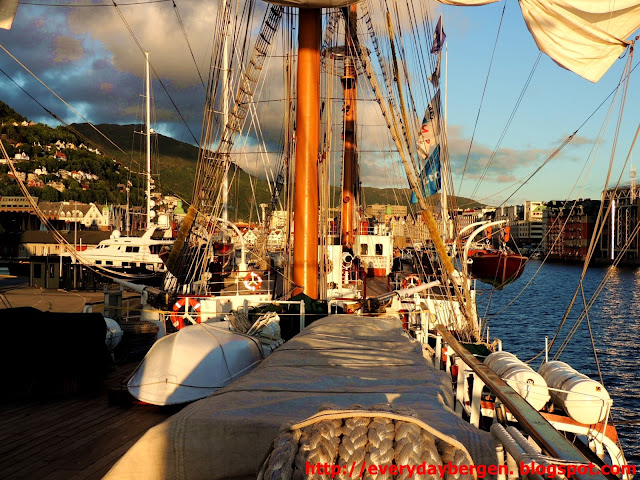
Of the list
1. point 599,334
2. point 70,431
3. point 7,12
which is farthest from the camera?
point 599,334

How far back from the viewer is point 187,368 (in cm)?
798

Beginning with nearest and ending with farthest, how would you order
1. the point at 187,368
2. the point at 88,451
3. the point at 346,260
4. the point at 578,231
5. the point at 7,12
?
the point at 88,451
the point at 187,368
the point at 7,12
the point at 346,260
the point at 578,231

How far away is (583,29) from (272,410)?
481 inches

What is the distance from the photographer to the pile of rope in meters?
2.42

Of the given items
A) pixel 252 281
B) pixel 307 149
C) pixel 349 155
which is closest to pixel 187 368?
pixel 307 149

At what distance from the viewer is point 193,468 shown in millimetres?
3197

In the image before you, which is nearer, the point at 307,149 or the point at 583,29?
the point at 583,29

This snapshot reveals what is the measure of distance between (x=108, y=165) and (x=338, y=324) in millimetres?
126008

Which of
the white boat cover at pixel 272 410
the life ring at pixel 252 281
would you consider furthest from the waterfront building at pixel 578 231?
the white boat cover at pixel 272 410

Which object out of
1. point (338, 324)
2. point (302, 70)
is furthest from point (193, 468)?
point (302, 70)

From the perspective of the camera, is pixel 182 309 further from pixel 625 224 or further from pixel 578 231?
pixel 578 231

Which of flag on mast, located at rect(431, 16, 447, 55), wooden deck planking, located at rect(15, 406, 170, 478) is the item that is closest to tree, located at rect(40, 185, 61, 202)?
flag on mast, located at rect(431, 16, 447, 55)

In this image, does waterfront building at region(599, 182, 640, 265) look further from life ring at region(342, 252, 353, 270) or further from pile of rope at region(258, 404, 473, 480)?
pile of rope at region(258, 404, 473, 480)

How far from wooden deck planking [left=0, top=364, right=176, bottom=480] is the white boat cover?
119 inches
